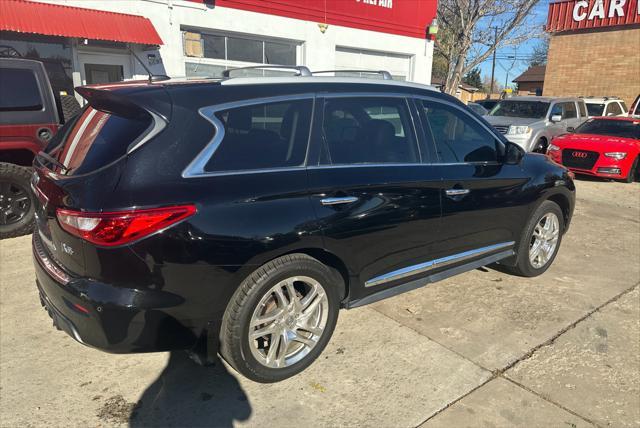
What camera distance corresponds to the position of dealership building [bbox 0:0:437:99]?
924cm

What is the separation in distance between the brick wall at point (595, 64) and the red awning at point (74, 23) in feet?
72.4

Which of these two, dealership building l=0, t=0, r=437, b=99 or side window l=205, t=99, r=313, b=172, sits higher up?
dealership building l=0, t=0, r=437, b=99

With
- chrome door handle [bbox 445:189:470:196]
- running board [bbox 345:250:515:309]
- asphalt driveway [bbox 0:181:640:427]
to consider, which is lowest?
asphalt driveway [bbox 0:181:640:427]

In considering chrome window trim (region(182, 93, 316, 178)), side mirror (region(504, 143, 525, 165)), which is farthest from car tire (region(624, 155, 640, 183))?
chrome window trim (region(182, 93, 316, 178))

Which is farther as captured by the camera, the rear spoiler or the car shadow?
the car shadow

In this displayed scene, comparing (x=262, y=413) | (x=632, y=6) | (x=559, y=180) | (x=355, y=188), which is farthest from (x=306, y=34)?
(x=632, y=6)

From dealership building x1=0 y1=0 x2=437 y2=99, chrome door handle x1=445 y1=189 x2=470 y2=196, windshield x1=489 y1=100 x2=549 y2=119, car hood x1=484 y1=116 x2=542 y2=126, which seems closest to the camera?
chrome door handle x1=445 y1=189 x2=470 y2=196

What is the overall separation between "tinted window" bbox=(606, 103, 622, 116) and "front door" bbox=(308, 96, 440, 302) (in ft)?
48.4

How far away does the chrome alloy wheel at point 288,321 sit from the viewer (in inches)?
108

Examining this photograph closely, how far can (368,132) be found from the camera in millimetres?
3287

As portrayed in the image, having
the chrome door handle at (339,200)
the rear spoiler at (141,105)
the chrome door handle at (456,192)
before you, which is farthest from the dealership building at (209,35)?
the chrome door handle at (456,192)

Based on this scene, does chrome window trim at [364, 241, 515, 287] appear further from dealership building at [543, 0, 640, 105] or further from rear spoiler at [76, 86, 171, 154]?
dealership building at [543, 0, 640, 105]

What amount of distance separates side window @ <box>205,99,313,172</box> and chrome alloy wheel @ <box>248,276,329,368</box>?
2.34 feet

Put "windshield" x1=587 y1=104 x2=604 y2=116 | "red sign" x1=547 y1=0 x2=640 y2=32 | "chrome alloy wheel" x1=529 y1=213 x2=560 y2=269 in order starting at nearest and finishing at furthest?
Answer: 1. "chrome alloy wheel" x1=529 y1=213 x2=560 y2=269
2. "windshield" x1=587 y1=104 x2=604 y2=116
3. "red sign" x1=547 y1=0 x2=640 y2=32
